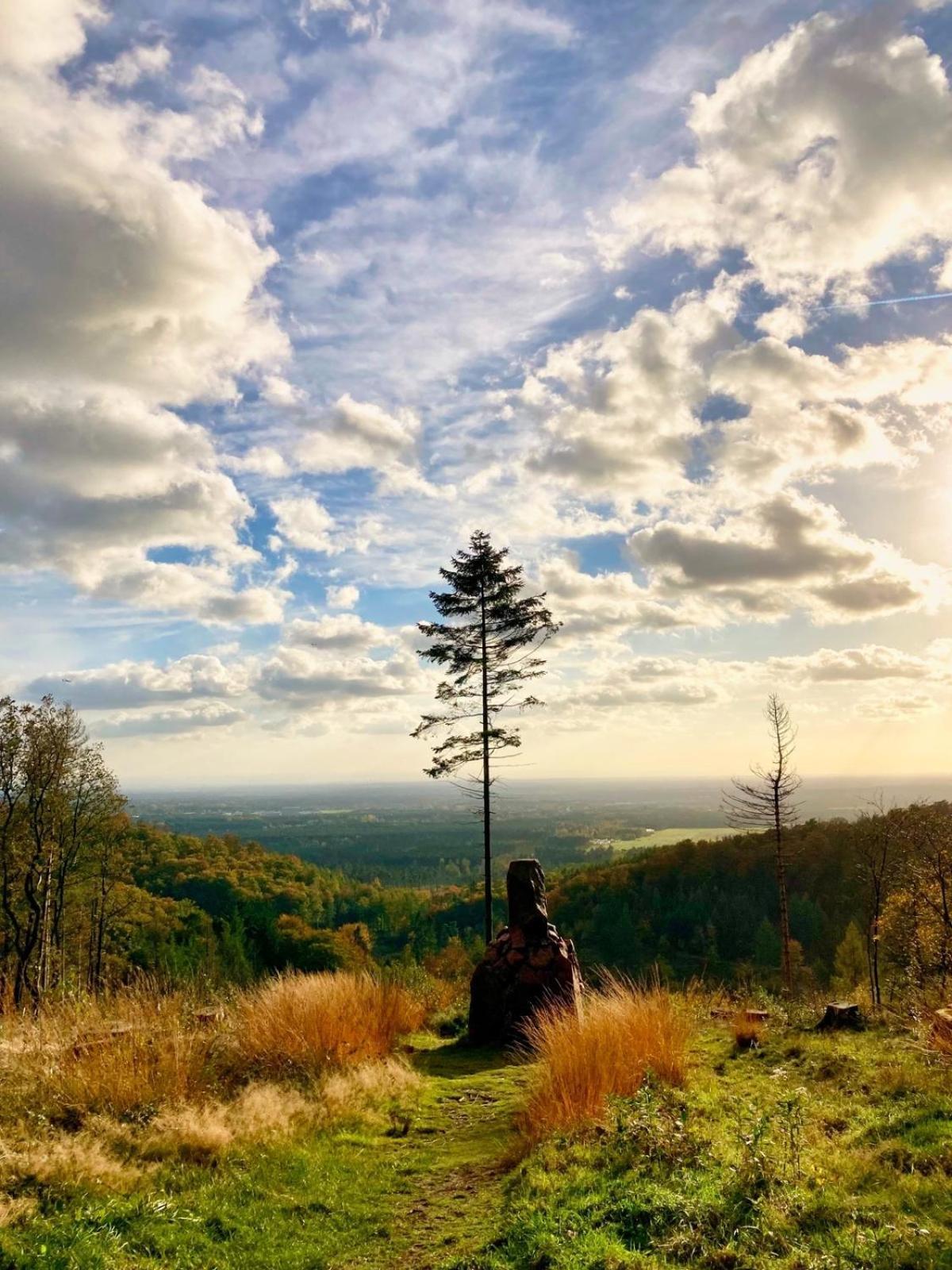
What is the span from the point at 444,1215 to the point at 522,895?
7897 millimetres

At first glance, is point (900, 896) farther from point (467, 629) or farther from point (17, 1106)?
point (17, 1106)

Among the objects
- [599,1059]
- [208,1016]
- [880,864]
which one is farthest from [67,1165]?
[880,864]

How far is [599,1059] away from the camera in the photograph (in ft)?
25.6

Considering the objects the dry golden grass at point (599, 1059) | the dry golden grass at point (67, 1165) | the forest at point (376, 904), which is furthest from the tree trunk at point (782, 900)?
the dry golden grass at point (67, 1165)

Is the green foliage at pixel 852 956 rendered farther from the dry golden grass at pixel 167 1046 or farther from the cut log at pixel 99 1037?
the cut log at pixel 99 1037

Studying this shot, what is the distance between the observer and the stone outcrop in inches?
490

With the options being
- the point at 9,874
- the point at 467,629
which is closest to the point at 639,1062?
the point at 467,629

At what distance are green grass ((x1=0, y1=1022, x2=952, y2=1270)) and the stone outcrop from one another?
4.60 meters

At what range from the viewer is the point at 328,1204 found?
237 inches

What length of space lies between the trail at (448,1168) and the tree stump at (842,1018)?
5.21m

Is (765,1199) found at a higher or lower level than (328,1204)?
higher

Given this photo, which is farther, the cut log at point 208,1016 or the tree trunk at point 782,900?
the tree trunk at point 782,900

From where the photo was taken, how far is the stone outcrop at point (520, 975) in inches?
490

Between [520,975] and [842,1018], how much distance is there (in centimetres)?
536
